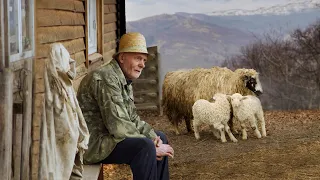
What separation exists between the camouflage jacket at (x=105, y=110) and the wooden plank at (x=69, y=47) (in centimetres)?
82

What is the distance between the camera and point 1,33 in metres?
3.27

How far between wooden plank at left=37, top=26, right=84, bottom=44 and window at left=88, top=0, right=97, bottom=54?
41.0 inches

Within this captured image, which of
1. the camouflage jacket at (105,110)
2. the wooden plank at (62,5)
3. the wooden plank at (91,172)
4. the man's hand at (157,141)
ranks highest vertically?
the wooden plank at (62,5)

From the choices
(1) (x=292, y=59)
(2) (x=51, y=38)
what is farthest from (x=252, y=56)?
(2) (x=51, y=38)

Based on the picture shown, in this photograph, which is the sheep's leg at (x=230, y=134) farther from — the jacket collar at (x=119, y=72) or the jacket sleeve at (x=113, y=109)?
the jacket sleeve at (x=113, y=109)

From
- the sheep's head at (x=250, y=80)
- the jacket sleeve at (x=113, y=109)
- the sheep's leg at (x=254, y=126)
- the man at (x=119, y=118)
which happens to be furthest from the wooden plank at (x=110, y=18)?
the jacket sleeve at (x=113, y=109)

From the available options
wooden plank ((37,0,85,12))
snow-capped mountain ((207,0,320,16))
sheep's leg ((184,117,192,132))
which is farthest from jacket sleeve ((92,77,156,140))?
snow-capped mountain ((207,0,320,16))

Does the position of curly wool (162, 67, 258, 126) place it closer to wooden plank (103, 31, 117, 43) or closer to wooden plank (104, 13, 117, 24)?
wooden plank (103, 31, 117, 43)

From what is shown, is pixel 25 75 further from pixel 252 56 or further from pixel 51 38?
pixel 252 56

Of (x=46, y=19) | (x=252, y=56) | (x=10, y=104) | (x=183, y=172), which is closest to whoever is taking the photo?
(x=10, y=104)

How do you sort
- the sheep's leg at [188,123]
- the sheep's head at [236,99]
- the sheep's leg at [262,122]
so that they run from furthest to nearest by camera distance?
the sheep's leg at [188,123]
the sheep's leg at [262,122]
the sheep's head at [236,99]

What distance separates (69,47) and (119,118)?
2916mm

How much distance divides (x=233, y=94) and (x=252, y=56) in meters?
11.4

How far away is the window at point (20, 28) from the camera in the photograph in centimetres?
446
